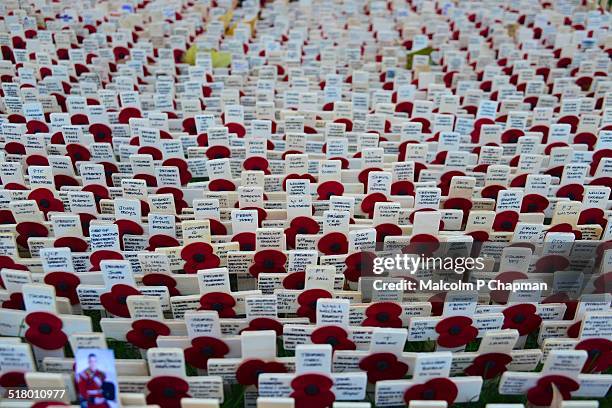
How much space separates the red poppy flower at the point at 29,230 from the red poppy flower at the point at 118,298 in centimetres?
55

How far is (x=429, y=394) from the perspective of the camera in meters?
1.95

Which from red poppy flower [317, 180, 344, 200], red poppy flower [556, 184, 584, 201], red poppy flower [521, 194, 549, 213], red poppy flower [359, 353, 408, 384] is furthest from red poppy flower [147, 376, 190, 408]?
red poppy flower [556, 184, 584, 201]

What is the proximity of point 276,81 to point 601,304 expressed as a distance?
2.78m

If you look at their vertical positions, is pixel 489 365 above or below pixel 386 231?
below

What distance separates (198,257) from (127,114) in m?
1.50

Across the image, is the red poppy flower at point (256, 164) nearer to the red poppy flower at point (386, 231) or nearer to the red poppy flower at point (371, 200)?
the red poppy flower at point (371, 200)

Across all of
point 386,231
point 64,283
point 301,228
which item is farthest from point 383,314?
point 64,283

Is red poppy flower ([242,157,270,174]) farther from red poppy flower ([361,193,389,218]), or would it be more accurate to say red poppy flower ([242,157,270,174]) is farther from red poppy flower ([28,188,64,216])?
red poppy flower ([28,188,64,216])

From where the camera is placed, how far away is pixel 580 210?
2.68 metres

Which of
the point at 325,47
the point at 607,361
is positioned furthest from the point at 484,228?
the point at 325,47

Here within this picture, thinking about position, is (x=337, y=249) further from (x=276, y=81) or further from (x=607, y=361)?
(x=276, y=81)

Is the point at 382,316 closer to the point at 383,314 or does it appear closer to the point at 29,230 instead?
the point at 383,314

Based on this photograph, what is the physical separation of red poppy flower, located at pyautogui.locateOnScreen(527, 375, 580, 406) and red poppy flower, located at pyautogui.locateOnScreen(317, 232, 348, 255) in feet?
2.91

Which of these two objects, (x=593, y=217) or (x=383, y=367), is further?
(x=593, y=217)
